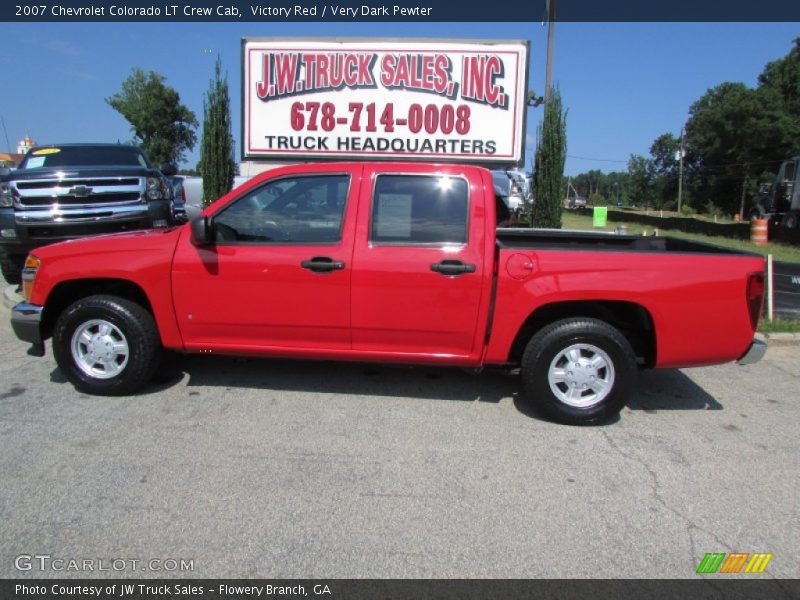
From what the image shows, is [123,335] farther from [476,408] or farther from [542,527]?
[542,527]

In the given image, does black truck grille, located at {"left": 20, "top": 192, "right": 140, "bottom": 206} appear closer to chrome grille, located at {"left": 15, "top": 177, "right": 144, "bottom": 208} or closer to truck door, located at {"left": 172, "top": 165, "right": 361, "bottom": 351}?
chrome grille, located at {"left": 15, "top": 177, "right": 144, "bottom": 208}

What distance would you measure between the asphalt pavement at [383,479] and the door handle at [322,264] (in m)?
1.03

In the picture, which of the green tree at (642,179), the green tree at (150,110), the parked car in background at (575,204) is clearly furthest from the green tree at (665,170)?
the green tree at (150,110)

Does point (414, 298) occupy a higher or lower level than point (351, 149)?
lower

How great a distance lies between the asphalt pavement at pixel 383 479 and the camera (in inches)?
107

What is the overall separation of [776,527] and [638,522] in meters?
0.67

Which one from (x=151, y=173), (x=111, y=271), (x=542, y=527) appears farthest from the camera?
(x=151, y=173)

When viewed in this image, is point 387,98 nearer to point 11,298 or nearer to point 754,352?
point 11,298

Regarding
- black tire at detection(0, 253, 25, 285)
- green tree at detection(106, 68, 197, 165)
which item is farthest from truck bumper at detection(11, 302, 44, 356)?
green tree at detection(106, 68, 197, 165)

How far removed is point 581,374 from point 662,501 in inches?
42.7

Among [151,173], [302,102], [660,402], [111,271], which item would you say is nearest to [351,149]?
[302,102]

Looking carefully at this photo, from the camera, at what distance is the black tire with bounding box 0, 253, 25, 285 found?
785 centimetres

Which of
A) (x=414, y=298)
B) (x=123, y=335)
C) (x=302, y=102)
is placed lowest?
(x=123, y=335)

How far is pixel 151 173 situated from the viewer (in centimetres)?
857
